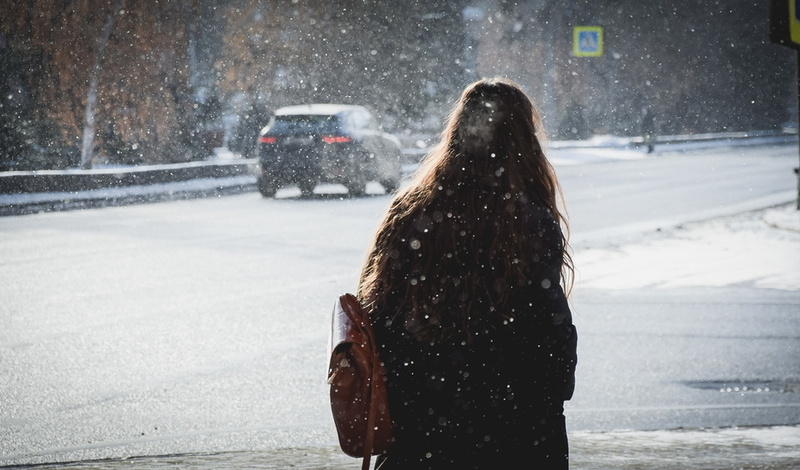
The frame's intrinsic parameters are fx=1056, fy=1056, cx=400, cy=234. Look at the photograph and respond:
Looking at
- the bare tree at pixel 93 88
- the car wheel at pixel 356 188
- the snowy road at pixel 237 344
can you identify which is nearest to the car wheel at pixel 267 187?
the car wheel at pixel 356 188

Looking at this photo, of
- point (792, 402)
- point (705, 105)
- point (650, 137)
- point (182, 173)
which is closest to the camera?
point (792, 402)

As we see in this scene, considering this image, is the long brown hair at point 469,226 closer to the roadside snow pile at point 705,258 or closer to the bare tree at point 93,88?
the roadside snow pile at point 705,258

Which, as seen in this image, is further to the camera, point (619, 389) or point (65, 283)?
point (65, 283)

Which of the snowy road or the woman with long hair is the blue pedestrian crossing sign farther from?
the woman with long hair

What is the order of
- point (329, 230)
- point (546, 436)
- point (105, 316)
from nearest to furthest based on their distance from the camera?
1. point (546, 436)
2. point (105, 316)
3. point (329, 230)

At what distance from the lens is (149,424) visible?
5238mm

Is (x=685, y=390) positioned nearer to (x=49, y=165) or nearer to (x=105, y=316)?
(x=105, y=316)

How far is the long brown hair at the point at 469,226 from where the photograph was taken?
227cm

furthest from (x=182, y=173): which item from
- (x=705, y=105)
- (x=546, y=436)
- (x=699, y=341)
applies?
(x=705, y=105)

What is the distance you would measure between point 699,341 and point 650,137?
104ft

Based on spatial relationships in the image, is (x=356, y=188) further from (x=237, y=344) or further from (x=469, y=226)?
(x=469, y=226)

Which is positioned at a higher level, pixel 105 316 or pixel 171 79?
pixel 171 79

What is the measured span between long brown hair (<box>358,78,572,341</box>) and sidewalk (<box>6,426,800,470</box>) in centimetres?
210

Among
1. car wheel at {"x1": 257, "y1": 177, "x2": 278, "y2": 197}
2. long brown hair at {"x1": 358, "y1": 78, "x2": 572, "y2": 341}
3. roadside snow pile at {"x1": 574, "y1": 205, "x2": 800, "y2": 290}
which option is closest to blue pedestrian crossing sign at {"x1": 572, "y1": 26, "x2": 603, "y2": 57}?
car wheel at {"x1": 257, "y1": 177, "x2": 278, "y2": 197}
